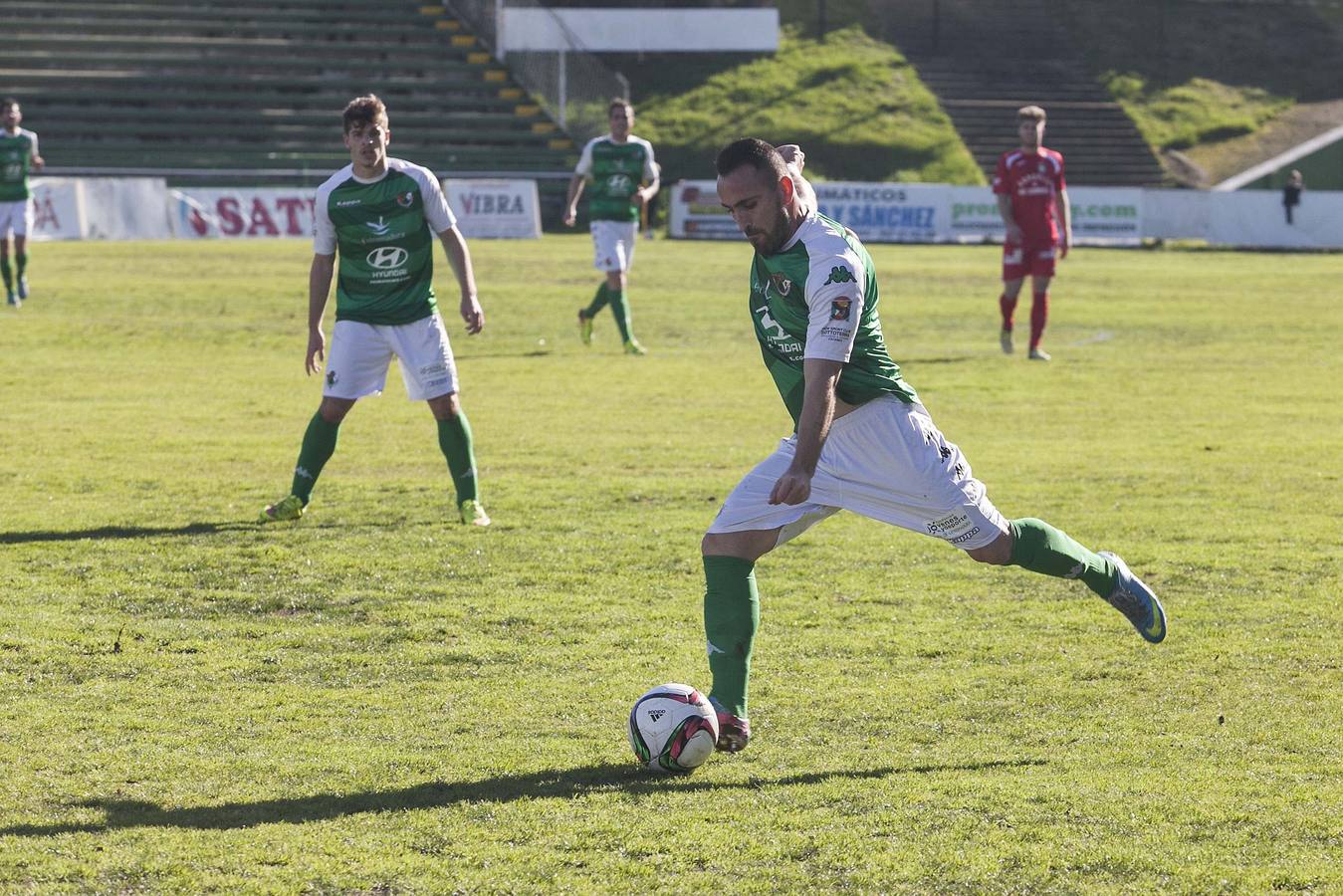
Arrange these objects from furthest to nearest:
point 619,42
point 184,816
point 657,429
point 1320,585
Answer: point 619,42 → point 657,429 → point 1320,585 → point 184,816

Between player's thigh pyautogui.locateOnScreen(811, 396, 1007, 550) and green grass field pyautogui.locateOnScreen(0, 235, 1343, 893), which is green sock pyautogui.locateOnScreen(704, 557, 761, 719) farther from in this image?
player's thigh pyautogui.locateOnScreen(811, 396, 1007, 550)

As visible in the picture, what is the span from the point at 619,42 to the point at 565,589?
4364cm

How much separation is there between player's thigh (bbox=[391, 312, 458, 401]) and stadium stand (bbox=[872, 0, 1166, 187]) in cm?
4059

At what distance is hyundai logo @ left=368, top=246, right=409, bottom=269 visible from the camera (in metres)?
9.04

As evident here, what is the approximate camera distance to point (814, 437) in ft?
16.9

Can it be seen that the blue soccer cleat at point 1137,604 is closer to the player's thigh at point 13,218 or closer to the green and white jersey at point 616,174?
the green and white jersey at point 616,174

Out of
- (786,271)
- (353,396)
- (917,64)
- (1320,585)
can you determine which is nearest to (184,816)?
(786,271)

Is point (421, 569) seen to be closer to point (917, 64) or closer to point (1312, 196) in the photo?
point (1312, 196)

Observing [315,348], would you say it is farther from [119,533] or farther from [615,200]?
[615,200]

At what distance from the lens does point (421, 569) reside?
815 centimetres

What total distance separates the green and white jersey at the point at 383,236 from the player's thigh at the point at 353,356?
0.23 feet

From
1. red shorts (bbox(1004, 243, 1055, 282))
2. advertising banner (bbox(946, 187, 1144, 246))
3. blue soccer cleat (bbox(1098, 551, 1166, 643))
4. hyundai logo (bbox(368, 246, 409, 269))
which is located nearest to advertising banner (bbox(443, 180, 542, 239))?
advertising banner (bbox(946, 187, 1144, 246))

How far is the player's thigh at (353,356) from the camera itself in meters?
9.15

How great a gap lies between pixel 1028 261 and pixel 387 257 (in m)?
9.59
